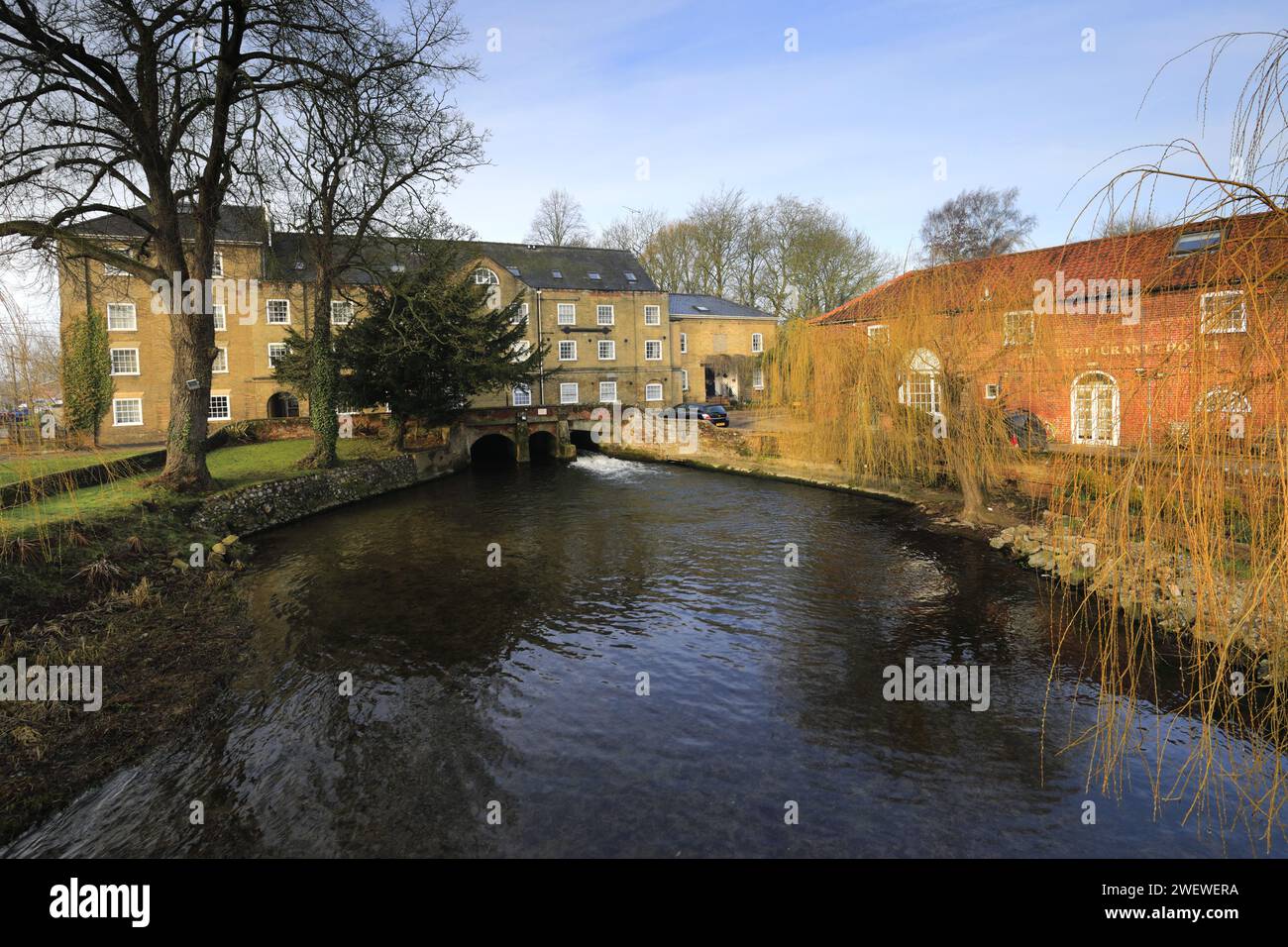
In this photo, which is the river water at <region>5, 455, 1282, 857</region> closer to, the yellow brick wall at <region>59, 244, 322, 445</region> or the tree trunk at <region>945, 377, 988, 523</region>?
the tree trunk at <region>945, 377, 988, 523</region>

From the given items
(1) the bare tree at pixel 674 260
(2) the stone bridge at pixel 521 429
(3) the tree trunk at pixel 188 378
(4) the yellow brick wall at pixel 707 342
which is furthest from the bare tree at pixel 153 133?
(1) the bare tree at pixel 674 260

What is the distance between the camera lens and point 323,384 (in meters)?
23.8

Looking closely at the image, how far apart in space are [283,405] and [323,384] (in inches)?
691

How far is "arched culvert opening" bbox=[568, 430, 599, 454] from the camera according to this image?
39.8 meters

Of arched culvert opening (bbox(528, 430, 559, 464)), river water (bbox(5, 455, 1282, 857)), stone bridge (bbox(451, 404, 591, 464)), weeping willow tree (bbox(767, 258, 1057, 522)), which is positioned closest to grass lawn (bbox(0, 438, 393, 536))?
river water (bbox(5, 455, 1282, 857))

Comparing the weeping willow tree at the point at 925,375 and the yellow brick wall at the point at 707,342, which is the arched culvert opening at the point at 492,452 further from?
the weeping willow tree at the point at 925,375

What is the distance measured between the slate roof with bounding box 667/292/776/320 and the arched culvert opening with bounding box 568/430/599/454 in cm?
1364

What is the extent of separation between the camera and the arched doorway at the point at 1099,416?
17.6 ft

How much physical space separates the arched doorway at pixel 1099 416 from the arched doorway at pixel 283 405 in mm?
39253

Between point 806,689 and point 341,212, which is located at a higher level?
point 341,212

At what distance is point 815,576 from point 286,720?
10.2m
